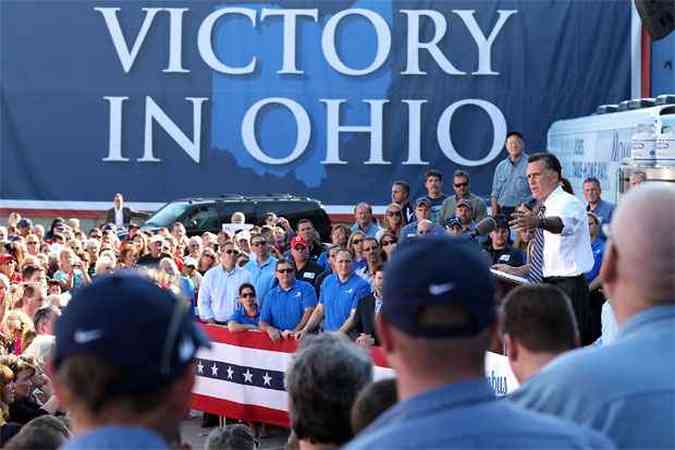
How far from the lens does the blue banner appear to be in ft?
98.4

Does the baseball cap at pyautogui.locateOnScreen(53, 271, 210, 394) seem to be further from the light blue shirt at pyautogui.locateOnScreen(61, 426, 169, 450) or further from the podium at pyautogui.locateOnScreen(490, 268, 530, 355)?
the podium at pyautogui.locateOnScreen(490, 268, 530, 355)

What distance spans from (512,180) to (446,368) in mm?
16633

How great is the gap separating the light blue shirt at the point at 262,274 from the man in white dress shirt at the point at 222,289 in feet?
0.32

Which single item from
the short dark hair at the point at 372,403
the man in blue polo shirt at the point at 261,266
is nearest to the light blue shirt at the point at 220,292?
the man in blue polo shirt at the point at 261,266

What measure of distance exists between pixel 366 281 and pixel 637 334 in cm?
893

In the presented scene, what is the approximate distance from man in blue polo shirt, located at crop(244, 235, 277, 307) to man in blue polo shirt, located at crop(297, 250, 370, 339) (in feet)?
5.33

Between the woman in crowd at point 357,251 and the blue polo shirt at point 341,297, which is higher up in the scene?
the woman in crowd at point 357,251

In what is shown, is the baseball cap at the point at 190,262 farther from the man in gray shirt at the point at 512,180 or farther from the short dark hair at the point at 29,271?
the man in gray shirt at the point at 512,180

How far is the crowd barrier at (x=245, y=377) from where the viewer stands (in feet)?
39.6

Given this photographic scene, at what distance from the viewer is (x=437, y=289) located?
271cm

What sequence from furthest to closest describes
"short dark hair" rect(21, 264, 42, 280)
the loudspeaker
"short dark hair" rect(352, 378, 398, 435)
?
1. "short dark hair" rect(21, 264, 42, 280)
2. the loudspeaker
3. "short dark hair" rect(352, 378, 398, 435)

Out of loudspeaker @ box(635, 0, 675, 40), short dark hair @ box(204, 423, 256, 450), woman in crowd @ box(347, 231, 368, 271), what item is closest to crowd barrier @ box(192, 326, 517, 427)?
woman in crowd @ box(347, 231, 368, 271)

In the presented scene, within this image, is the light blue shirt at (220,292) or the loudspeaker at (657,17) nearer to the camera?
the loudspeaker at (657,17)

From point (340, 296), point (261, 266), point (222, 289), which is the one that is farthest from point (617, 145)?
point (340, 296)
